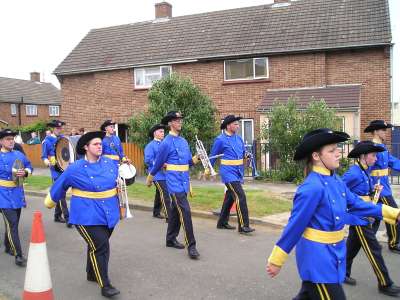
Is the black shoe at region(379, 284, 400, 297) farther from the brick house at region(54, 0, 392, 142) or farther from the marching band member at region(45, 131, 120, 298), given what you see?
the brick house at region(54, 0, 392, 142)

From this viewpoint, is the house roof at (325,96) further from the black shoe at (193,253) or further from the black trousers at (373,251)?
the black trousers at (373,251)

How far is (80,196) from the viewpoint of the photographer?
5.57m

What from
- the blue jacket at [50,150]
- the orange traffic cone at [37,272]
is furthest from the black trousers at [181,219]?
the blue jacket at [50,150]

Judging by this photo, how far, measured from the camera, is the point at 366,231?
5.50 meters

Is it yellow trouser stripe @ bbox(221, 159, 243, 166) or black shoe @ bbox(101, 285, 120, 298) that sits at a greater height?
yellow trouser stripe @ bbox(221, 159, 243, 166)

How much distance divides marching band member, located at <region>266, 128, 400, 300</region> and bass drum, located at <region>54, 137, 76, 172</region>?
5205mm

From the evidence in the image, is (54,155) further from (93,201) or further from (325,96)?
(325,96)

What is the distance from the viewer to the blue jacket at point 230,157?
8.51 m

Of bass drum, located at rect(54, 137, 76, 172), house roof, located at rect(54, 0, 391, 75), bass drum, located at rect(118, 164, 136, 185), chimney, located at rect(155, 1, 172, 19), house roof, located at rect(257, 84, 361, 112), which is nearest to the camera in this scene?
bass drum, located at rect(118, 164, 136, 185)

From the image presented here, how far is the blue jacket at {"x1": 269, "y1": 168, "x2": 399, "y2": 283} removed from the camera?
12.5 ft

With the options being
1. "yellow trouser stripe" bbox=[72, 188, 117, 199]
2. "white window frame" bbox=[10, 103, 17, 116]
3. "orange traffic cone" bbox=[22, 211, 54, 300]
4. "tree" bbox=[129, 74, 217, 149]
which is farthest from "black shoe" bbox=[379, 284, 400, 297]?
"white window frame" bbox=[10, 103, 17, 116]

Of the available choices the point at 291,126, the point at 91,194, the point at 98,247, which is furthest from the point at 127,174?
the point at 291,126

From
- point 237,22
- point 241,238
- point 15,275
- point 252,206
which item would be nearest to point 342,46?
point 237,22

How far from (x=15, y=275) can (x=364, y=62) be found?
16.0 metres
